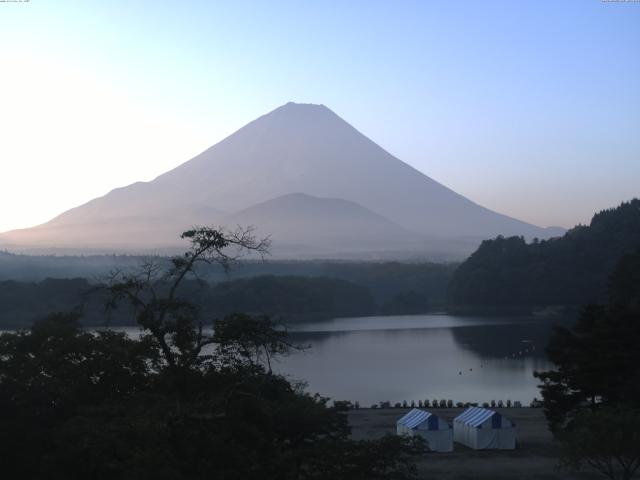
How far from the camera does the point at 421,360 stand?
26.0 meters

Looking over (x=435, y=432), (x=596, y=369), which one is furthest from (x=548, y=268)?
(x=596, y=369)

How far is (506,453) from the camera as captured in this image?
39.4 feet

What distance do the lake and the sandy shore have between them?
6.49 feet

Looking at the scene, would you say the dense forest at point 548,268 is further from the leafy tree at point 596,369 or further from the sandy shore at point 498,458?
the leafy tree at point 596,369

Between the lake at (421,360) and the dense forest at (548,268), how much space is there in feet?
22.4

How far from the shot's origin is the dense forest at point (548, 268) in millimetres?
46594

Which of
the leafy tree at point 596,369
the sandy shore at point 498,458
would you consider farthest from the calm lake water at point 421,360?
the leafy tree at point 596,369

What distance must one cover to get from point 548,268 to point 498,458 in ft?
122

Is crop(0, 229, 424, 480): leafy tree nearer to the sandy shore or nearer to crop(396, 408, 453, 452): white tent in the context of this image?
the sandy shore

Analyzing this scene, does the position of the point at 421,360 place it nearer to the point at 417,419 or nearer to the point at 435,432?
the point at 417,419

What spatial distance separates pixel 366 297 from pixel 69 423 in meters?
44.9

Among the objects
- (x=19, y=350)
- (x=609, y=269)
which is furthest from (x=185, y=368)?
(x=609, y=269)

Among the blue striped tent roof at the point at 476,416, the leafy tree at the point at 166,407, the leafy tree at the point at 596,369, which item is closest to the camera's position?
the leafy tree at the point at 166,407

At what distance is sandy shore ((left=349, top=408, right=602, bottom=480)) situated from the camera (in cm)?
1058
